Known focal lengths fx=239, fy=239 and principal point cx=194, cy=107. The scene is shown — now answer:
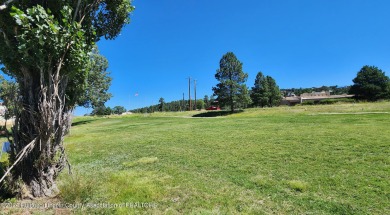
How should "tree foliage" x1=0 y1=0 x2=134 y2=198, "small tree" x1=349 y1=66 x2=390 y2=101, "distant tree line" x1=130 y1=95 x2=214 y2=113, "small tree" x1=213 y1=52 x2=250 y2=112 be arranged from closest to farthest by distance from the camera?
"tree foliage" x1=0 y1=0 x2=134 y2=198 → "small tree" x1=213 y1=52 x2=250 y2=112 → "small tree" x1=349 y1=66 x2=390 y2=101 → "distant tree line" x1=130 y1=95 x2=214 y2=113

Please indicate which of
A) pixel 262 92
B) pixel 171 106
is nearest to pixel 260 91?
pixel 262 92

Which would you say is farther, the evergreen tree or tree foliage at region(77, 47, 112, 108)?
the evergreen tree

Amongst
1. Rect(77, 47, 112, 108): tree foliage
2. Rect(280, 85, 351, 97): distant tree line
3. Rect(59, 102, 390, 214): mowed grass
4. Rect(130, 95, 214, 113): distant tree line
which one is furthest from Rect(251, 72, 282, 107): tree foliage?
Rect(280, 85, 351, 97): distant tree line

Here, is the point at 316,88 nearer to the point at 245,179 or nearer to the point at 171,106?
the point at 171,106

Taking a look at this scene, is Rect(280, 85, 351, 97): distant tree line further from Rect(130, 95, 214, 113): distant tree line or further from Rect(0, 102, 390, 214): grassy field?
Rect(0, 102, 390, 214): grassy field

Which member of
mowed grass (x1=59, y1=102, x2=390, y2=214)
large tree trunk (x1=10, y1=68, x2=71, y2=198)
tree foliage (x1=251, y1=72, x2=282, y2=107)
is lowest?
mowed grass (x1=59, y1=102, x2=390, y2=214)

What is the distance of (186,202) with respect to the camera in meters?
4.03

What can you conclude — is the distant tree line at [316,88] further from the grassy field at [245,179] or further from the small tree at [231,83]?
the grassy field at [245,179]

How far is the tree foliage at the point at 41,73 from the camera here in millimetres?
3616

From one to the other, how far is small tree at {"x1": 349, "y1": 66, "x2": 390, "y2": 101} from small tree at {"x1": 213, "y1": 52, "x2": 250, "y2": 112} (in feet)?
89.4

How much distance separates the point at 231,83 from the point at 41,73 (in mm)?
29862

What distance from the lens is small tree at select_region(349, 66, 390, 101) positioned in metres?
44.2

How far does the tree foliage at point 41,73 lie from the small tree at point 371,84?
51943mm

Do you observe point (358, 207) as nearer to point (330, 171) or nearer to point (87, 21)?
point (330, 171)
